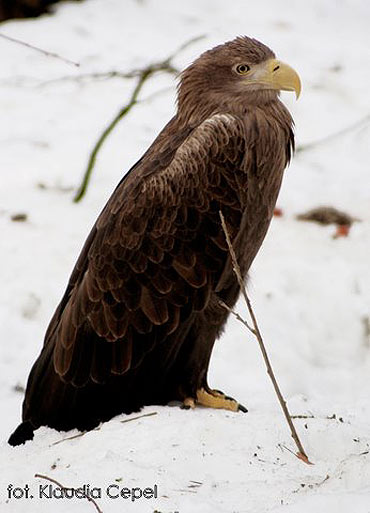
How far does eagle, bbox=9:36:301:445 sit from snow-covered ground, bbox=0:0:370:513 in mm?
239

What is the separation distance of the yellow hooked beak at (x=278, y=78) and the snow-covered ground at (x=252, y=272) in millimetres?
988

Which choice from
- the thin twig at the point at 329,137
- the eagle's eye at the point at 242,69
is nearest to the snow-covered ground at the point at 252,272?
the thin twig at the point at 329,137

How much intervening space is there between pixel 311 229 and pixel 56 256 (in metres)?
1.83

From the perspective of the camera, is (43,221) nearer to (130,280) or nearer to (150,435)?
(130,280)

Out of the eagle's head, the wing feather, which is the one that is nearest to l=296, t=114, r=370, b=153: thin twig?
the eagle's head

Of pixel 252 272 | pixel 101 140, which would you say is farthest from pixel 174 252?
pixel 101 140

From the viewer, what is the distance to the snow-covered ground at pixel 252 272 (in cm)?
370

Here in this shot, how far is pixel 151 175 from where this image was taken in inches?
168

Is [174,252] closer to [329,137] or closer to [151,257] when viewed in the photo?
[151,257]

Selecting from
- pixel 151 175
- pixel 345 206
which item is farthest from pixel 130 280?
pixel 345 206

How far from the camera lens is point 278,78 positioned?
4.49 m

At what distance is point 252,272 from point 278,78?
2250mm

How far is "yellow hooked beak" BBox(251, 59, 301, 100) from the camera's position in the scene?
449 cm

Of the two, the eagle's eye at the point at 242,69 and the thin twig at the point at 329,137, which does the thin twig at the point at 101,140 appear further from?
the eagle's eye at the point at 242,69
